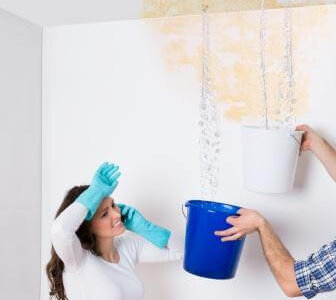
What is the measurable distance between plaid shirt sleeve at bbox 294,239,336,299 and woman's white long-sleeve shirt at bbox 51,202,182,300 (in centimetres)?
44

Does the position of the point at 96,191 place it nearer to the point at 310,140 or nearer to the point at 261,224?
the point at 261,224

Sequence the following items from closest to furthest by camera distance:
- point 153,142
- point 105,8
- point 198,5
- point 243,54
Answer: point 243,54 < point 153,142 < point 198,5 < point 105,8

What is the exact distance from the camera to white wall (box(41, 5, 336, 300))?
154 centimetres

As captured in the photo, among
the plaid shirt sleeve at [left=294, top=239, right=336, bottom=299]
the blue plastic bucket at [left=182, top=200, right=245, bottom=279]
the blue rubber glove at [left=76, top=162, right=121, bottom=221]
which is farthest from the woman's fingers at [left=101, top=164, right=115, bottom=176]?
the plaid shirt sleeve at [left=294, top=239, right=336, bottom=299]

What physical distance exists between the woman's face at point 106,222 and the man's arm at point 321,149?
22.2 inches

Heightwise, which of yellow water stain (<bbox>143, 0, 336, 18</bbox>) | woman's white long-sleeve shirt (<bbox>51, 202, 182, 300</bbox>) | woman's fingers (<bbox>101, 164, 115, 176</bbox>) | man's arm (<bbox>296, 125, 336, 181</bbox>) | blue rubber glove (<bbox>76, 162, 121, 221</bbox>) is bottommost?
woman's white long-sleeve shirt (<bbox>51, 202, 182, 300</bbox>)

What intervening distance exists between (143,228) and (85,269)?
8.7 inches

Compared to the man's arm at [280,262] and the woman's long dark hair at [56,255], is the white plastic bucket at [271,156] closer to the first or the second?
the man's arm at [280,262]

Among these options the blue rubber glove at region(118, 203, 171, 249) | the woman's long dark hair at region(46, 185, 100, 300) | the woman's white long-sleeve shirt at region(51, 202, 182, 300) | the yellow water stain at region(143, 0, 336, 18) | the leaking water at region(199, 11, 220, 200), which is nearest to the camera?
the woman's white long-sleeve shirt at region(51, 202, 182, 300)

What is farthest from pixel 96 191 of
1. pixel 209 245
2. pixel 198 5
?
pixel 198 5

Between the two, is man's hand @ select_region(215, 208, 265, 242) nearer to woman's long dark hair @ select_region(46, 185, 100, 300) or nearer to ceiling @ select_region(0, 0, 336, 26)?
woman's long dark hair @ select_region(46, 185, 100, 300)

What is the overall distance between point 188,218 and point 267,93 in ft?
1.50

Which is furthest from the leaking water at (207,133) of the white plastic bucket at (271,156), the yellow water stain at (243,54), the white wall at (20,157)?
the white wall at (20,157)

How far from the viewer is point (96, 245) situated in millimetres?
1412
